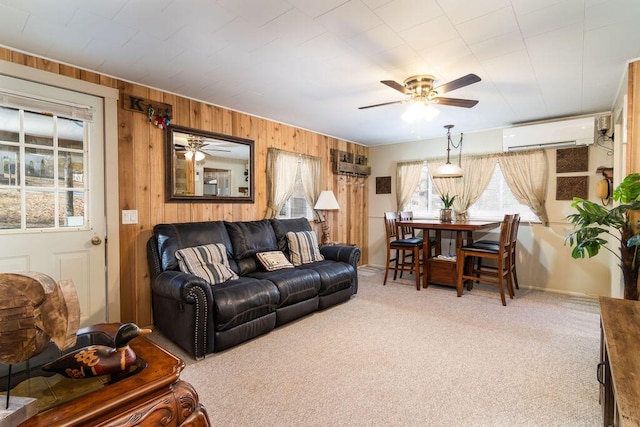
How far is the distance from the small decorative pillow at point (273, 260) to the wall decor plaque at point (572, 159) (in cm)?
383

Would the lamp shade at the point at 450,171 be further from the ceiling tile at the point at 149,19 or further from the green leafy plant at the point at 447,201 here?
the ceiling tile at the point at 149,19

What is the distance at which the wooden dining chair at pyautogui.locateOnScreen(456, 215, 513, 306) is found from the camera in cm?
365

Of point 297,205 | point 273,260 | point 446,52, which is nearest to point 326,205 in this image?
point 297,205

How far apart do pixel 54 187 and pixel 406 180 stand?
188 inches

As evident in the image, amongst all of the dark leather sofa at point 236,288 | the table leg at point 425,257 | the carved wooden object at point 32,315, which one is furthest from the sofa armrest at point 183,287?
the table leg at point 425,257

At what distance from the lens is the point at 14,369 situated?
1.22m

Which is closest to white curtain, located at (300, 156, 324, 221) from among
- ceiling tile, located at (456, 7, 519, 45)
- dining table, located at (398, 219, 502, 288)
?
dining table, located at (398, 219, 502, 288)

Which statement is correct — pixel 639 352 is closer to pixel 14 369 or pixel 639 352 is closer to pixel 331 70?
pixel 14 369

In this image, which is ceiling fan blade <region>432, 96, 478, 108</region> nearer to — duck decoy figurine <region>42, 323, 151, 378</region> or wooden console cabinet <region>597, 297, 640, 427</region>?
wooden console cabinet <region>597, 297, 640, 427</region>

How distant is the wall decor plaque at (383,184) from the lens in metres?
5.78

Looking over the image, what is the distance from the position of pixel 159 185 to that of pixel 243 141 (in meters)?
1.17

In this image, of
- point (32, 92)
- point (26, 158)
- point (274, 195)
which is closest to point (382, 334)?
point (274, 195)

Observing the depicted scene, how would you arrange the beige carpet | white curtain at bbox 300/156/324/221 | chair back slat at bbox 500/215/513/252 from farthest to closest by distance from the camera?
white curtain at bbox 300/156/324/221
chair back slat at bbox 500/215/513/252
the beige carpet

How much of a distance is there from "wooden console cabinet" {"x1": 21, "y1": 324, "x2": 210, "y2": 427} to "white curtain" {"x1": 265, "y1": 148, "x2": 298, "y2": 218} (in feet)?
9.87
